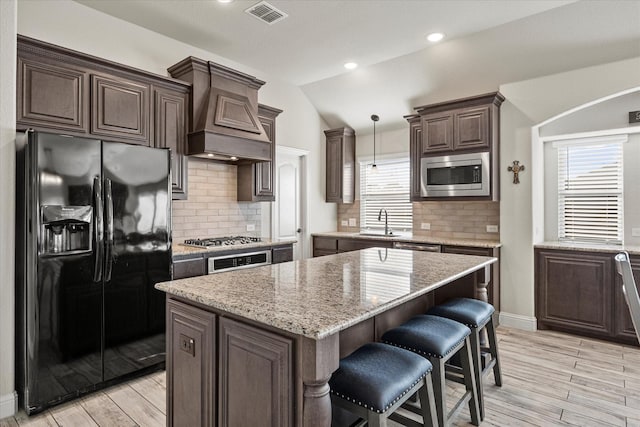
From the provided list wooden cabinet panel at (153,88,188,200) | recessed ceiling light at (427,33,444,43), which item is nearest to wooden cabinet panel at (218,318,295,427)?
wooden cabinet panel at (153,88,188,200)

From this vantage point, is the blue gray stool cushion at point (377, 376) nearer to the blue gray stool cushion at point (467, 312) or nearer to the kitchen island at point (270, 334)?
the kitchen island at point (270, 334)

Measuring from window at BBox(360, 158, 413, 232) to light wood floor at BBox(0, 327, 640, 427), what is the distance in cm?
251

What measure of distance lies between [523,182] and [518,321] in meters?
1.54

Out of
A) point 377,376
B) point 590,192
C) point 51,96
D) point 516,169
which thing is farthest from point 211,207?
point 590,192

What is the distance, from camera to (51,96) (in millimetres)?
2766

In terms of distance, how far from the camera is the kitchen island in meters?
1.30

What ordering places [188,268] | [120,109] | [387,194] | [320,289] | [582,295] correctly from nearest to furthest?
[320,289] → [120,109] → [188,268] → [582,295] → [387,194]

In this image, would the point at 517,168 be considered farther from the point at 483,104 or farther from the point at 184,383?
the point at 184,383

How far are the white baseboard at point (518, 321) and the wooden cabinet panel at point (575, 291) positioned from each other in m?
0.09

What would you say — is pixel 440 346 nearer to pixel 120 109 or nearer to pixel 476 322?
pixel 476 322

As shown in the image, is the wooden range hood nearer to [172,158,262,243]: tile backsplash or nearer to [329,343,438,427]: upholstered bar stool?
[172,158,262,243]: tile backsplash

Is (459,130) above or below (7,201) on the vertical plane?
above

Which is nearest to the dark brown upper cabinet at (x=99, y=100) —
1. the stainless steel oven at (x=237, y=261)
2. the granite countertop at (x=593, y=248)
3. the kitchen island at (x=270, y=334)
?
the stainless steel oven at (x=237, y=261)

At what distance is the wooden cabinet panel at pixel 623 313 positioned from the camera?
3.54 metres
